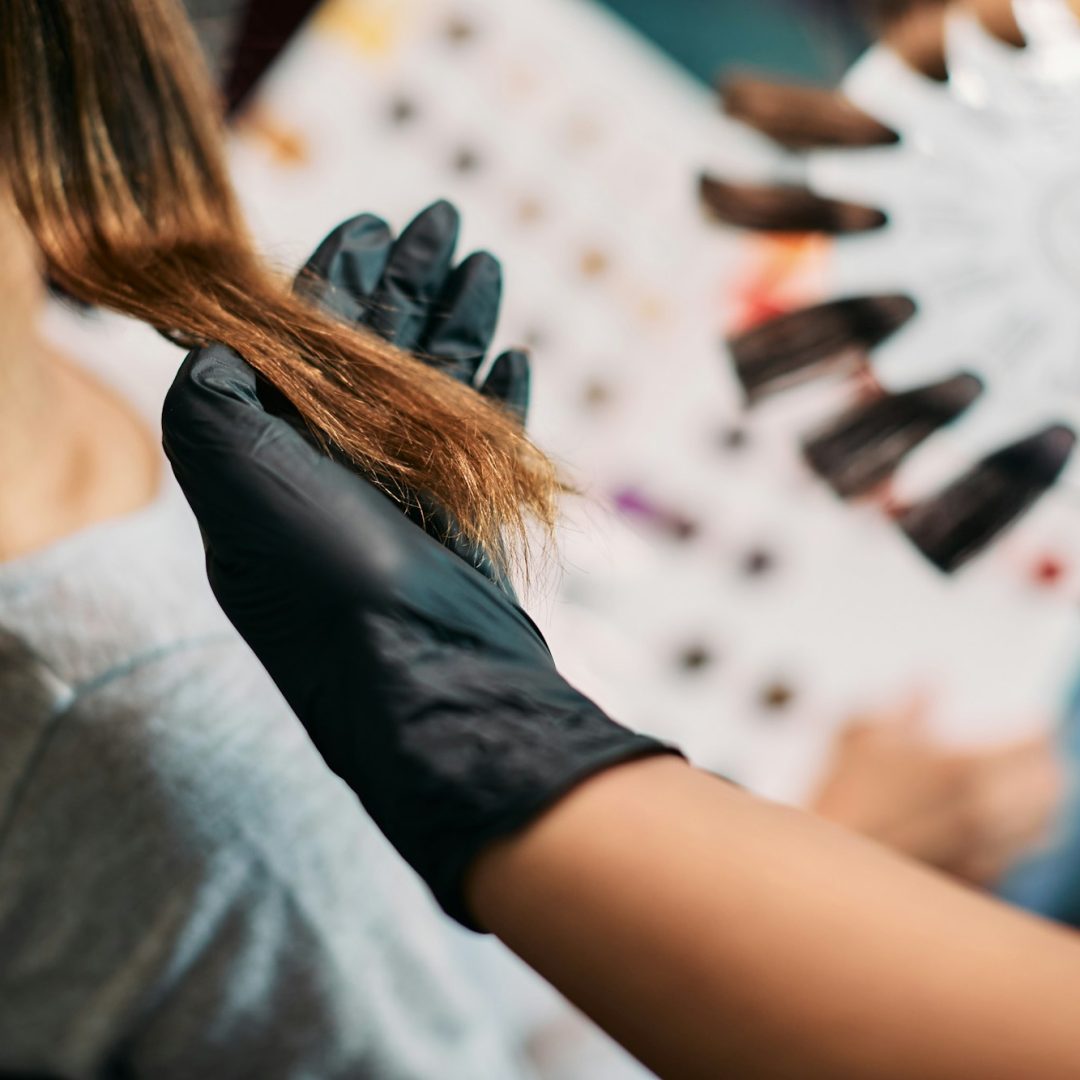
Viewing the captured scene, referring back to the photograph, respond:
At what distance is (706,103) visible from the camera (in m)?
0.90

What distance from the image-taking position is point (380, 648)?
403mm

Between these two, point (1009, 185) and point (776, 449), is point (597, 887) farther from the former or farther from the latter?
point (1009, 185)

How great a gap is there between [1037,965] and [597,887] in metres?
0.16

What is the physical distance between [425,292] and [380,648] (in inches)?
10.9

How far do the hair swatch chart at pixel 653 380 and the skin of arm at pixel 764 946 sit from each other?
1.43ft

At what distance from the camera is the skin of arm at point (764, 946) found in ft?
1.10

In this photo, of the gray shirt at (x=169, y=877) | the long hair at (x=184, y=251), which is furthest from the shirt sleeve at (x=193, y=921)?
the long hair at (x=184, y=251)

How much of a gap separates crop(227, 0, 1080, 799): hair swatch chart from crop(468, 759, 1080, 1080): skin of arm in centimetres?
43

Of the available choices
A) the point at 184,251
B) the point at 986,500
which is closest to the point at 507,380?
the point at 184,251

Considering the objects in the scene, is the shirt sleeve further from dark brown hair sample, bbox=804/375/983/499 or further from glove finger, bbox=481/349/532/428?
dark brown hair sample, bbox=804/375/983/499

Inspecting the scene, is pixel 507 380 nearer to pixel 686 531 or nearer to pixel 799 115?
pixel 686 531

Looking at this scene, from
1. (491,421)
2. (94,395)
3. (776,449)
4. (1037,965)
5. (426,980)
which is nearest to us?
(1037,965)

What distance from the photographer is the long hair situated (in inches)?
18.1

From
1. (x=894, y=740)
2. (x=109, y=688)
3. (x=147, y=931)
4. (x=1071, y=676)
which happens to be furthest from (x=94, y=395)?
(x=1071, y=676)
